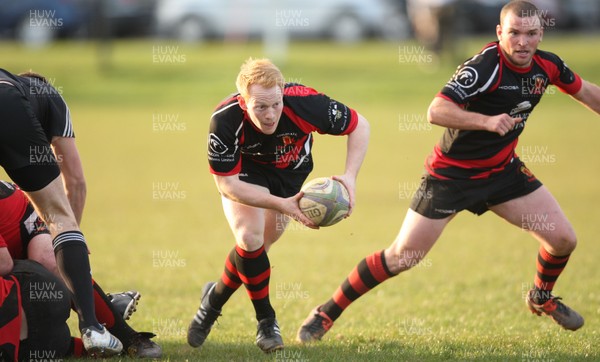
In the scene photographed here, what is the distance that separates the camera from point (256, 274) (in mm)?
5652

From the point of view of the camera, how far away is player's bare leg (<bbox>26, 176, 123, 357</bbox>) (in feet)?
16.3

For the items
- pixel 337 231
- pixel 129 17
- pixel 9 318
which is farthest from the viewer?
pixel 129 17

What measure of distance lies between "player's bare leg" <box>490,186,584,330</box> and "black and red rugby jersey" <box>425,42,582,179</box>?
306mm

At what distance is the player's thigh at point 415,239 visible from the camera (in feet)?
19.4

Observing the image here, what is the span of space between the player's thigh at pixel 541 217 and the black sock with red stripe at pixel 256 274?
167cm

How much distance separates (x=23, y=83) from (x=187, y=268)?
4.04 m

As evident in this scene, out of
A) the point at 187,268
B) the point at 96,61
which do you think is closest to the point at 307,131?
the point at 187,268

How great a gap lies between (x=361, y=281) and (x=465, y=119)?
1.42m

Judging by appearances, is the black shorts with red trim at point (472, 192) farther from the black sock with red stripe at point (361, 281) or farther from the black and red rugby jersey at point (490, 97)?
the black sock with red stripe at point (361, 281)

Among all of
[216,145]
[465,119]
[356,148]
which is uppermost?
[465,119]

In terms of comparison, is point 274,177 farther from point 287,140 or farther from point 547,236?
point 547,236

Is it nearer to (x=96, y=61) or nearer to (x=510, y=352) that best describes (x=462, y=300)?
(x=510, y=352)

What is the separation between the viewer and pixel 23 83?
5273 millimetres

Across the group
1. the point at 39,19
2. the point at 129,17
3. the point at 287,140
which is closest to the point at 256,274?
the point at 287,140
